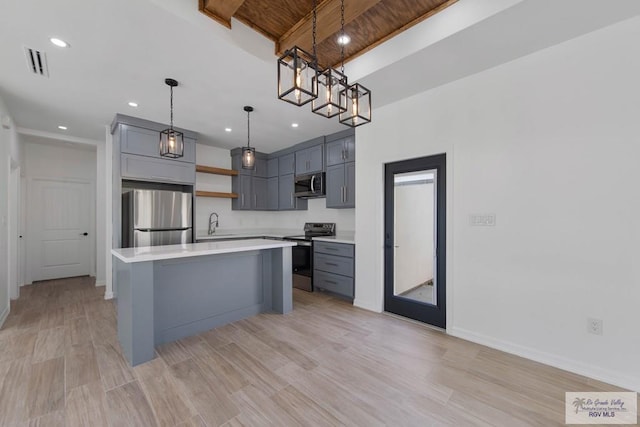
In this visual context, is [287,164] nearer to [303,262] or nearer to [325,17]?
[303,262]

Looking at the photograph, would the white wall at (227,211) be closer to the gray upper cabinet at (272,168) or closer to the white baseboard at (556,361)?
the gray upper cabinet at (272,168)

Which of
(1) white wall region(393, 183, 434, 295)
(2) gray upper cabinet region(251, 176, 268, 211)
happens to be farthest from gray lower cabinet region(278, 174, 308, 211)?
(1) white wall region(393, 183, 434, 295)

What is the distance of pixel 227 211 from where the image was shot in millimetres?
5695

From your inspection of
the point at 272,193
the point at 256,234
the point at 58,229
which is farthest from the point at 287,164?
the point at 58,229

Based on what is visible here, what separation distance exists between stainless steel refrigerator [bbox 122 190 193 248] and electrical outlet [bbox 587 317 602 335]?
483cm

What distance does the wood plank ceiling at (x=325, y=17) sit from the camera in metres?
2.10

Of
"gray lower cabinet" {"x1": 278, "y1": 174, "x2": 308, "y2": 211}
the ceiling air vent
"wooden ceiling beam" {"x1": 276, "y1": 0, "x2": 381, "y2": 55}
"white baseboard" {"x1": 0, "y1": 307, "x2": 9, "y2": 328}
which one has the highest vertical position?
"wooden ceiling beam" {"x1": 276, "y1": 0, "x2": 381, "y2": 55}

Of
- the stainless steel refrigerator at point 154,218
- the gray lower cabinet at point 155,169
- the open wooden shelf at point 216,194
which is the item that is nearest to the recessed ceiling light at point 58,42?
the gray lower cabinet at point 155,169

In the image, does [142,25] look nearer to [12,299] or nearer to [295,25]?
[295,25]

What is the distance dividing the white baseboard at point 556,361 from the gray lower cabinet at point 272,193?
404 centimetres

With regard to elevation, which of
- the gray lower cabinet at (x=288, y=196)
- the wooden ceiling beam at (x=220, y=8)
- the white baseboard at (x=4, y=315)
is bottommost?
the white baseboard at (x=4, y=315)

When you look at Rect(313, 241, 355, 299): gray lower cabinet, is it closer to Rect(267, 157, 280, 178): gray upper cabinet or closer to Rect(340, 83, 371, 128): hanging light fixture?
Rect(267, 157, 280, 178): gray upper cabinet

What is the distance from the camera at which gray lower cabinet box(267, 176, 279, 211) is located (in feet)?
18.8

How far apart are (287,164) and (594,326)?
4788mm
